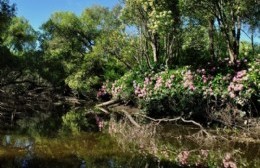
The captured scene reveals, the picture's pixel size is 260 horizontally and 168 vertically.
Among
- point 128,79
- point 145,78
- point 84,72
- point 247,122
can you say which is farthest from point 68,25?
point 247,122

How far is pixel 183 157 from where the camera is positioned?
1127cm

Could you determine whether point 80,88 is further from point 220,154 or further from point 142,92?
point 220,154

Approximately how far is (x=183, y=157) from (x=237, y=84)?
703 cm

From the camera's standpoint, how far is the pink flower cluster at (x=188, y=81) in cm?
1891

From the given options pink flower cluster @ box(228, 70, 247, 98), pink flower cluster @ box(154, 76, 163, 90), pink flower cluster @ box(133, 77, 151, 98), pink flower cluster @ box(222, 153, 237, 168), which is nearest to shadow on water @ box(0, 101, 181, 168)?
pink flower cluster @ box(222, 153, 237, 168)

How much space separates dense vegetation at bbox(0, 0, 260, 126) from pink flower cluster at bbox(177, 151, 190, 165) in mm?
4732

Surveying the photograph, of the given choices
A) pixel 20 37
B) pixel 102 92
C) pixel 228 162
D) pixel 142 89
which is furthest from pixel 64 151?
pixel 20 37

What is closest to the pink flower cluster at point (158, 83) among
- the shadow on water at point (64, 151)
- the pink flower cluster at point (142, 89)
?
the pink flower cluster at point (142, 89)

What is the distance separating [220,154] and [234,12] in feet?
32.7

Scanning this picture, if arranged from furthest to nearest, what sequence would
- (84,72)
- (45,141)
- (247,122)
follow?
(84,72) → (247,122) → (45,141)

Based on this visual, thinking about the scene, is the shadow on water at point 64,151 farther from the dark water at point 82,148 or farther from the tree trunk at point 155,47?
the tree trunk at point 155,47

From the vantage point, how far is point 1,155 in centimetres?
1123

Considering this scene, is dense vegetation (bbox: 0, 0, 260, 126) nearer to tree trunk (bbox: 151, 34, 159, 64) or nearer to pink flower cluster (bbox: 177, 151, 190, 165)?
tree trunk (bbox: 151, 34, 159, 64)

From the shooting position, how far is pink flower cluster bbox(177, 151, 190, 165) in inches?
418
